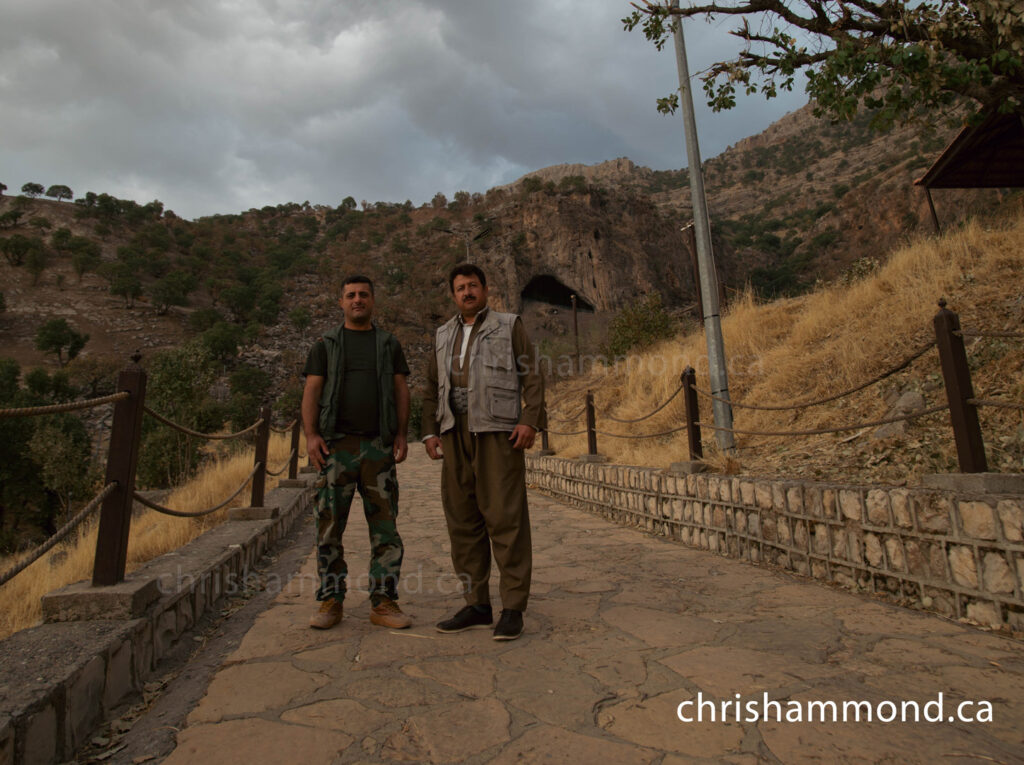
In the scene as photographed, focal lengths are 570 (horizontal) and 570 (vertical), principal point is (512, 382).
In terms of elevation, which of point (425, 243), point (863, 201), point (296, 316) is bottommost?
point (296, 316)

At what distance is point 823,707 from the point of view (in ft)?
6.19

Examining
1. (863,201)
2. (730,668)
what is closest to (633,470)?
(730,668)

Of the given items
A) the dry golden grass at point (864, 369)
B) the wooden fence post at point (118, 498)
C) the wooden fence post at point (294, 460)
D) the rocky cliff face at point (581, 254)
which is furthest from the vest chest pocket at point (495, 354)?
the rocky cliff face at point (581, 254)

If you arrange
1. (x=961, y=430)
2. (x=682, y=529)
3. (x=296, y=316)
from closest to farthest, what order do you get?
1. (x=961, y=430)
2. (x=682, y=529)
3. (x=296, y=316)

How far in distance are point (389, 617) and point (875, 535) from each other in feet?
8.93

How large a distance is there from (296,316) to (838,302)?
40943 millimetres

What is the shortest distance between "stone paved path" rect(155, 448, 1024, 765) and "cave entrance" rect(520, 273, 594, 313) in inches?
1619

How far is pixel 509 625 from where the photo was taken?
267cm

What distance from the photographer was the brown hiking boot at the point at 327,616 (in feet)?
9.37

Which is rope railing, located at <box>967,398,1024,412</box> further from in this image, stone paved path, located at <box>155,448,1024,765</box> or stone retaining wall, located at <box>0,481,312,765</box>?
stone retaining wall, located at <box>0,481,312,765</box>

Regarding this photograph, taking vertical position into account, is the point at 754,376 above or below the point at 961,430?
above

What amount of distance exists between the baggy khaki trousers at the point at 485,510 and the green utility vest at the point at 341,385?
0.30 meters

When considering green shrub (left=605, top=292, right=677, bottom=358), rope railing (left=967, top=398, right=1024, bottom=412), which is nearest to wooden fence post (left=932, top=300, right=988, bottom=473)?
rope railing (left=967, top=398, right=1024, bottom=412)

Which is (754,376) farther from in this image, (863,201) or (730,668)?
(863,201)
